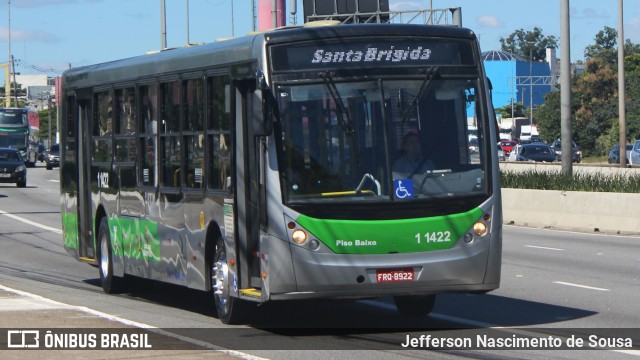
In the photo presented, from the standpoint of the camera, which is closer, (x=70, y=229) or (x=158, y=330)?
(x=158, y=330)

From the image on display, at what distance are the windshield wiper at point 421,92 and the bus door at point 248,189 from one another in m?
1.36

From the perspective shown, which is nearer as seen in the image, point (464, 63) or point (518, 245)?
point (464, 63)

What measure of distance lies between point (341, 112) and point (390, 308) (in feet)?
10.5

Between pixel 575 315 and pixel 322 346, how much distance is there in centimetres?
339

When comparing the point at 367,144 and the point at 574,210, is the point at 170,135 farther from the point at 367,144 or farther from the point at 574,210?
the point at 574,210

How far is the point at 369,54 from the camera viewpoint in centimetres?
1145

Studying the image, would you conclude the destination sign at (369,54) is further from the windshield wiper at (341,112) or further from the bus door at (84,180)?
the bus door at (84,180)

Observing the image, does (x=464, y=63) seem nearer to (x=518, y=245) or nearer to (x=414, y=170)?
(x=414, y=170)

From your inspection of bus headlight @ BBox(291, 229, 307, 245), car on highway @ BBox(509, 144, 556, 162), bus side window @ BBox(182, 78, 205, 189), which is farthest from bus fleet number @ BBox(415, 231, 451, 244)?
car on highway @ BBox(509, 144, 556, 162)

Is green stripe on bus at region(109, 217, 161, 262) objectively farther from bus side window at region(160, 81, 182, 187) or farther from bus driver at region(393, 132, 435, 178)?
bus driver at region(393, 132, 435, 178)

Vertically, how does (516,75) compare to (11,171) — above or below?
above

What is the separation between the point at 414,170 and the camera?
11320 mm

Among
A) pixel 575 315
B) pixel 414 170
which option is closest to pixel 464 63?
pixel 414 170

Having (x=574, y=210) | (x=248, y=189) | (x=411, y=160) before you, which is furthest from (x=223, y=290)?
(x=574, y=210)
